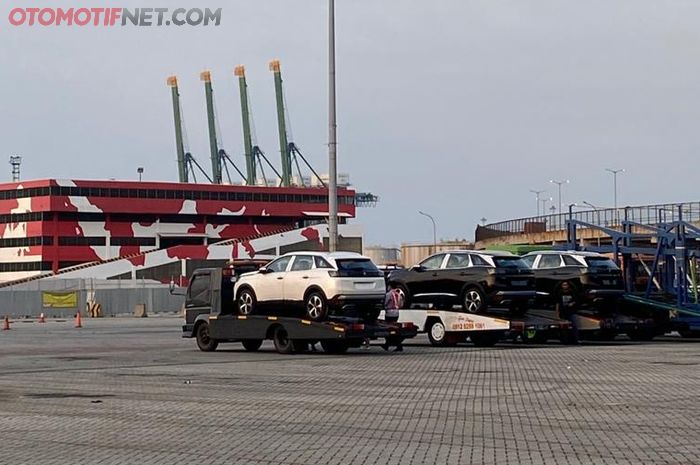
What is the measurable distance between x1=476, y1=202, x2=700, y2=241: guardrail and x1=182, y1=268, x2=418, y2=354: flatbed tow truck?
2526 cm

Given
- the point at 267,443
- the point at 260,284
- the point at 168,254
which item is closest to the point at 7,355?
the point at 260,284

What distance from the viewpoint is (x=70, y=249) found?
109438mm

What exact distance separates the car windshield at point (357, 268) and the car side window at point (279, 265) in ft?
4.93

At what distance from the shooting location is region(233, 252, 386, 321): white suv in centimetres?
2598

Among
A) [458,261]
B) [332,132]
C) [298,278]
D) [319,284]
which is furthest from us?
[332,132]

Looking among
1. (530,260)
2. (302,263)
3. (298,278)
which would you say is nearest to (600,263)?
(530,260)

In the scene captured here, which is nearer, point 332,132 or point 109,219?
point 332,132

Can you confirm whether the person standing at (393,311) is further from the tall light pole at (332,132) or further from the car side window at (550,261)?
the tall light pole at (332,132)

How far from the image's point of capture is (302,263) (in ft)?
87.9

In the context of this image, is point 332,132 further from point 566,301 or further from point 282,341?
point 282,341

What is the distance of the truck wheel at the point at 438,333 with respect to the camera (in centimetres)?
2936

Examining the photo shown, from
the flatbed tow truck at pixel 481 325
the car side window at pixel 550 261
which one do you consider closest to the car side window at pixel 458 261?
the flatbed tow truck at pixel 481 325

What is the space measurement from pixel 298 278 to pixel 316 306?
82 cm

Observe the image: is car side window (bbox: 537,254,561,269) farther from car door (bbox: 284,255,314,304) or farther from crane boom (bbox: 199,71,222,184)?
crane boom (bbox: 199,71,222,184)
